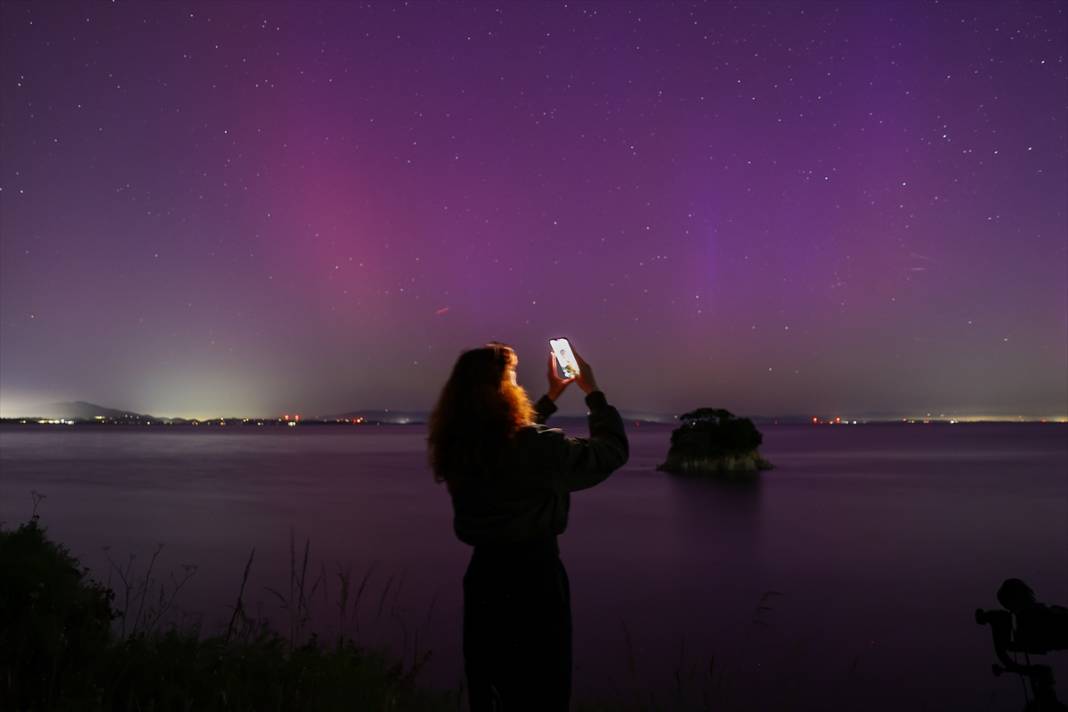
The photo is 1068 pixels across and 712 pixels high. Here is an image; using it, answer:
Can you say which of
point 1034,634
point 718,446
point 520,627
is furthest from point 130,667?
point 718,446

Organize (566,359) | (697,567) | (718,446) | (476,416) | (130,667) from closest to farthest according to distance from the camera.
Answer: (476,416), (566,359), (130,667), (697,567), (718,446)

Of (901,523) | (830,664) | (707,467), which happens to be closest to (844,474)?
(707,467)

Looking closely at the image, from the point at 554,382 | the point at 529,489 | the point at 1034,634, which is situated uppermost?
the point at 554,382

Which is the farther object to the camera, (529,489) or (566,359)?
(566,359)

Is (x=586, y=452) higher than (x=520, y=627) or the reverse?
higher

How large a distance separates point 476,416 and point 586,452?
524mm

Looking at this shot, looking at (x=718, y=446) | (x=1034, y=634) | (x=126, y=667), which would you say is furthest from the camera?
(x=718, y=446)

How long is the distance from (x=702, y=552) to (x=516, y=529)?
19.0 m

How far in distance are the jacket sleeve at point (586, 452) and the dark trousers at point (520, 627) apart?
1.07 ft

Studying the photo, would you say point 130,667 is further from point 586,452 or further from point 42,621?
point 586,452

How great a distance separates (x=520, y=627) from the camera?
326cm

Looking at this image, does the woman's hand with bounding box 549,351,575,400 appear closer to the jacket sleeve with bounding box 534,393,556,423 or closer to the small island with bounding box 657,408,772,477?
the jacket sleeve with bounding box 534,393,556,423

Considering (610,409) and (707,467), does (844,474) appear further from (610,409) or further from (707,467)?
(610,409)

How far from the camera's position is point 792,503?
31875 millimetres
